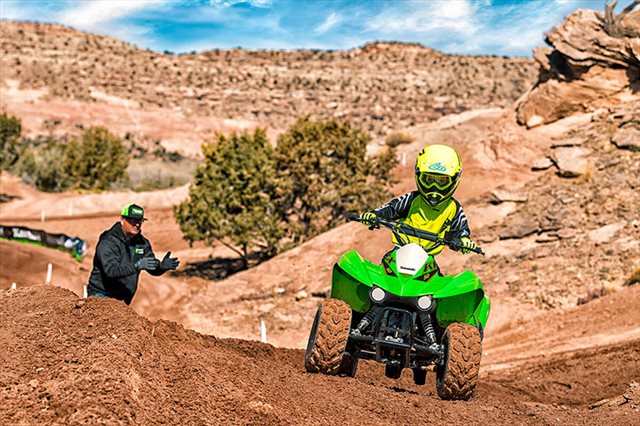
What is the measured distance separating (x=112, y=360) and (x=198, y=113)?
10446 centimetres

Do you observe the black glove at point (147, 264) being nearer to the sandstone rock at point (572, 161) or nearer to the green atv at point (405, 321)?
the green atv at point (405, 321)

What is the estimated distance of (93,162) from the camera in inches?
2751

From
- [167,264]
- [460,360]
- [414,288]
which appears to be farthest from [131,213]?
[460,360]

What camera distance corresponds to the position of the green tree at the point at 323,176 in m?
36.6

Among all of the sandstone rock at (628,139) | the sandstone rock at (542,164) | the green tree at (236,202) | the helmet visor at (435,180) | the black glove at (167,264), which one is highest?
the sandstone rock at (628,139)

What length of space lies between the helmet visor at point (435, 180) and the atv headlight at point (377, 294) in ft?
4.73

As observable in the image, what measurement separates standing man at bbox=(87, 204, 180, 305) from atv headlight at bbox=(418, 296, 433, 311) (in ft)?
8.51

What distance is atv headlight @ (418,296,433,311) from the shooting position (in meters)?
7.60

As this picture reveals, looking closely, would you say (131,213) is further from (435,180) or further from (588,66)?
(588,66)

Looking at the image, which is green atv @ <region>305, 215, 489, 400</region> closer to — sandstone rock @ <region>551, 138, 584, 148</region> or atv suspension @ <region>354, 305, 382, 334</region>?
atv suspension @ <region>354, 305, 382, 334</region>

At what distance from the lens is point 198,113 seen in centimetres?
10769

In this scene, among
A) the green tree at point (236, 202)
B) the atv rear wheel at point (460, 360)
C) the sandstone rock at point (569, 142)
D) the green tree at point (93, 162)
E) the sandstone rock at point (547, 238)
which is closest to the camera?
the atv rear wheel at point (460, 360)

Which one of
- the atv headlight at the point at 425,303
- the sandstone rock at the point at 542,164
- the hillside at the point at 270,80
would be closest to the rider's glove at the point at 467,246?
the atv headlight at the point at 425,303

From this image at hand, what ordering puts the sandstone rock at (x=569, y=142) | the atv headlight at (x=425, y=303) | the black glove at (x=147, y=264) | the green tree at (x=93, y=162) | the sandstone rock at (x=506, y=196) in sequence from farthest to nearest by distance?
1. the green tree at (x=93, y=162)
2. the sandstone rock at (x=569, y=142)
3. the sandstone rock at (x=506, y=196)
4. the black glove at (x=147, y=264)
5. the atv headlight at (x=425, y=303)
